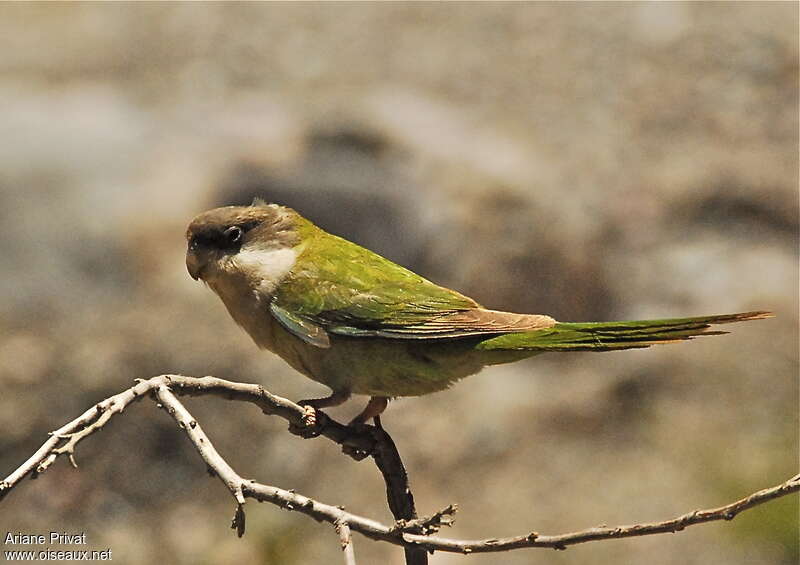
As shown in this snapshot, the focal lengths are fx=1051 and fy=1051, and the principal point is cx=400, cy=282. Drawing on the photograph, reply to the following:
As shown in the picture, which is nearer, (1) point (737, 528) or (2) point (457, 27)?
(1) point (737, 528)

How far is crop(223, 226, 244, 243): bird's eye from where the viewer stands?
13.0 ft

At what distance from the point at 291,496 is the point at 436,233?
728 cm

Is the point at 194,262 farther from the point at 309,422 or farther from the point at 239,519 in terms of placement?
the point at 239,519

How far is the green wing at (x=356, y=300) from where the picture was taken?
3801mm

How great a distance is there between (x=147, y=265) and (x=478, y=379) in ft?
10.5

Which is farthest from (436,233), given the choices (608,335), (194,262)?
(608,335)

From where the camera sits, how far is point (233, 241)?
3.98 metres

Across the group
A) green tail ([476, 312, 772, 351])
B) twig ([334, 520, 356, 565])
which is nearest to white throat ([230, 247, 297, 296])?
green tail ([476, 312, 772, 351])

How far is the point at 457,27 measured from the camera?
37.8 ft

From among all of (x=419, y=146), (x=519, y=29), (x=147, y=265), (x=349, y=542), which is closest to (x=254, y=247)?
(x=349, y=542)

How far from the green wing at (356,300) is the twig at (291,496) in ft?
3.13

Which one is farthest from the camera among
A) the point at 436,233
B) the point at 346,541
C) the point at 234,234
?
the point at 436,233

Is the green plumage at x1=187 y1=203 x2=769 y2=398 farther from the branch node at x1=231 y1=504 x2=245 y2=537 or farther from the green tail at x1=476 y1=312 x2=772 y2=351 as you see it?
the branch node at x1=231 y1=504 x2=245 y2=537

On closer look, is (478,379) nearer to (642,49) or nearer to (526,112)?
(526,112)
